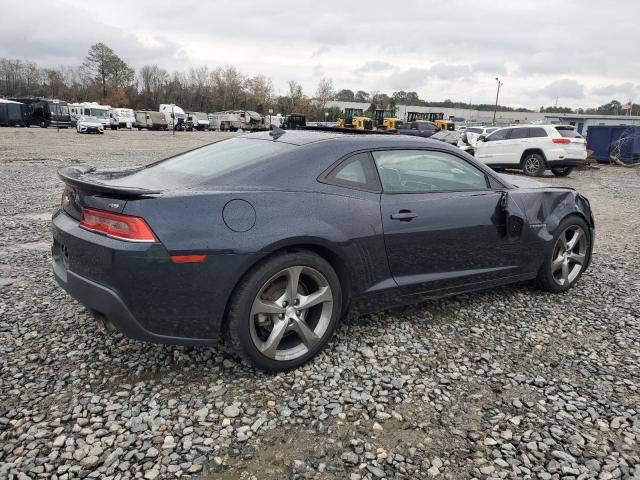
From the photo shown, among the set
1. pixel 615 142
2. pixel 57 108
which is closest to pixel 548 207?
pixel 615 142

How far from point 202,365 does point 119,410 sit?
584 millimetres

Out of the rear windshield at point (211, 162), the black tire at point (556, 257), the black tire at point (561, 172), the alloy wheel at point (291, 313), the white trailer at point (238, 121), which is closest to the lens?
the alloy wheel at point (291, 313)

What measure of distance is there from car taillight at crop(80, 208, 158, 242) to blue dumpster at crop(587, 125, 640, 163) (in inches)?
910

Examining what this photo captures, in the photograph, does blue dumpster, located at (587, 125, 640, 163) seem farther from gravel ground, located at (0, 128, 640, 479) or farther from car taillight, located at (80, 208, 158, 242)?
car taillight, located at (80, 208, 158, 242)

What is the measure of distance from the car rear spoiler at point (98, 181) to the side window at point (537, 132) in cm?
1450

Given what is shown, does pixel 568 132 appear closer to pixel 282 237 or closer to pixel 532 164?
pixel 532 164

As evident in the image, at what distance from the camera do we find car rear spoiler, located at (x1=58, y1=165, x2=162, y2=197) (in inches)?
99.4

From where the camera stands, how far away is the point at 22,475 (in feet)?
6.73

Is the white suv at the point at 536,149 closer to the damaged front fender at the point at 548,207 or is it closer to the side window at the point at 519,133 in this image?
the side window at the point at 519,133

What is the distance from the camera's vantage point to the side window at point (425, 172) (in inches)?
133

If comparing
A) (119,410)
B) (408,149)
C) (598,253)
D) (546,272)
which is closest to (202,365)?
(119,410)

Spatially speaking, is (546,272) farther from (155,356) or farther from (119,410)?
(119,410)

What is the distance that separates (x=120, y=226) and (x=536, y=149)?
589 inches

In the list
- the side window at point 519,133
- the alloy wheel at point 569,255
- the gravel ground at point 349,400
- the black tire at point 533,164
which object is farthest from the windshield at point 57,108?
the alloy wheel at point 569,255
